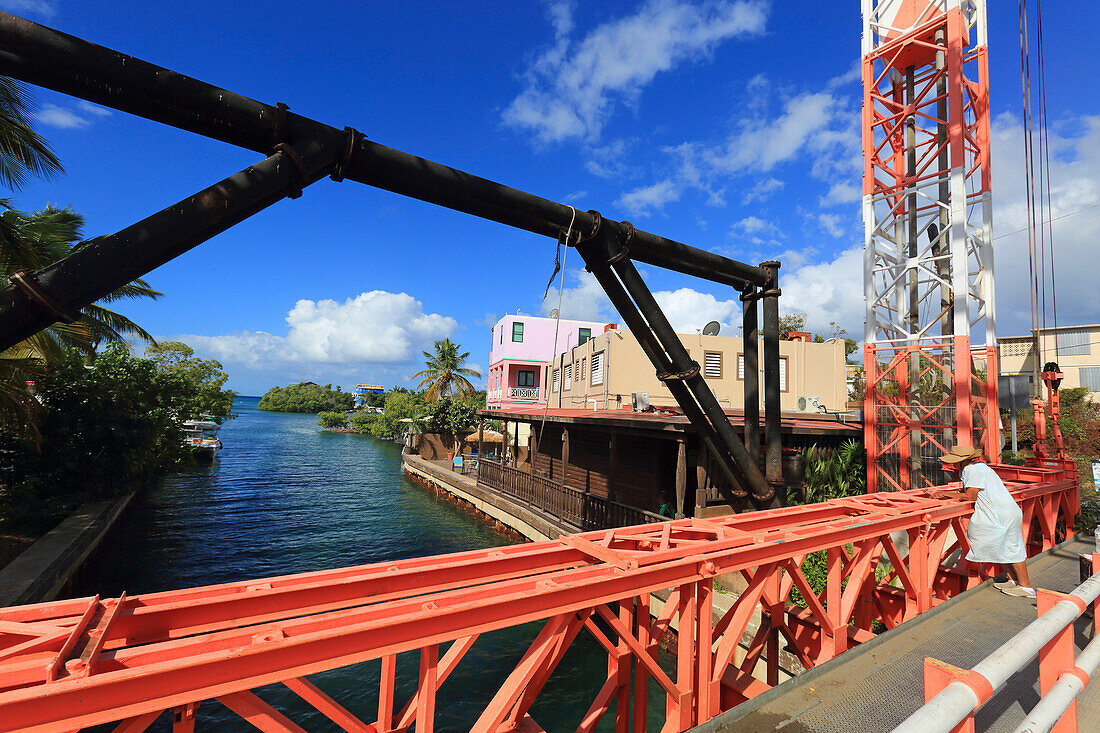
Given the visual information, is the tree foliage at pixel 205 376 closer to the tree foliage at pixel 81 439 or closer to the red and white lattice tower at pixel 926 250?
the tree foliage at pixel 81 439

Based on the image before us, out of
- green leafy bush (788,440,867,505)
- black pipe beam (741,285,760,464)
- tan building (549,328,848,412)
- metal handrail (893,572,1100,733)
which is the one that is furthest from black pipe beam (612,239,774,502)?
tan building (549,328,848,412)

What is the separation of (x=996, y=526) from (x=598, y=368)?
20094mm

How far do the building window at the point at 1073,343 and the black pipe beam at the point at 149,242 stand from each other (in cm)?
4298

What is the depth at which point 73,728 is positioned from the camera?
159 cm

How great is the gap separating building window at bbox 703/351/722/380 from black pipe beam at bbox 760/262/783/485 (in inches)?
668

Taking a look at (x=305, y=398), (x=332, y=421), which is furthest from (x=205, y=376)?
(x=305, y=398)

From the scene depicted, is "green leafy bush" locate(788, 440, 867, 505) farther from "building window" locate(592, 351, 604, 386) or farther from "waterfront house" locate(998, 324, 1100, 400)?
"waterfront house" locate(998, 324, 1100, 400)

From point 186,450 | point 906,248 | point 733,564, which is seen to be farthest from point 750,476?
point 186,450

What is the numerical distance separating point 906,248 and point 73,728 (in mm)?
16401

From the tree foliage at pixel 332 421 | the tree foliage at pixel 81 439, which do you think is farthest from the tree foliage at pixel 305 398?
the tree foliage at pixel 81 439

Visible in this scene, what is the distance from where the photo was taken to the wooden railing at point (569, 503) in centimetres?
1259

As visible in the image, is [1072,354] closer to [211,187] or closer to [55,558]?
[211,187]

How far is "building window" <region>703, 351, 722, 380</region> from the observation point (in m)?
24.2

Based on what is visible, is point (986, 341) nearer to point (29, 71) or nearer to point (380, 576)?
point (380, 576)
